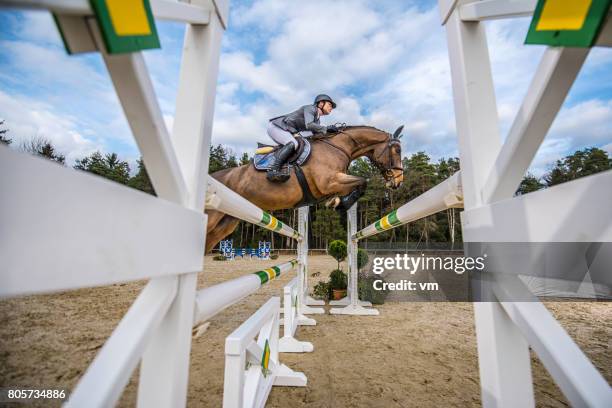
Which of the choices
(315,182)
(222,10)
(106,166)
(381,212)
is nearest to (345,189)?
(315,182)

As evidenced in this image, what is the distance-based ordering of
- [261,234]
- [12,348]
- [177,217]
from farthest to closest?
[261,234]
[12,348]
[177,217]

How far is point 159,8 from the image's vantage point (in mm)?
428

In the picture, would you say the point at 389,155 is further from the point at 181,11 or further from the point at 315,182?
the point at 181,11

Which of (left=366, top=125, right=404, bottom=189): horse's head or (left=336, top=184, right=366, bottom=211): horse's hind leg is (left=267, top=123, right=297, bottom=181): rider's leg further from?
(left=366, top=125, right=404, bottom=189): horse's head

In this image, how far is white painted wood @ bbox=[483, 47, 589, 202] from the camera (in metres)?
0.35

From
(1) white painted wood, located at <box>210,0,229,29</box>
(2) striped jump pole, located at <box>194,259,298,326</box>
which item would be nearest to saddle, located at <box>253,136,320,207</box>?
(2) striped jump pole, located at <box>194,259,298,326</box>

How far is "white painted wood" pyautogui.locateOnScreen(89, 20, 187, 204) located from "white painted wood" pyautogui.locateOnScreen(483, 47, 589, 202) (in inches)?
19.3

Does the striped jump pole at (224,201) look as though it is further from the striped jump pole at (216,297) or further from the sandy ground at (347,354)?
the sandy ground at (347,354)

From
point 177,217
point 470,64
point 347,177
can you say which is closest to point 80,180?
point 177,217

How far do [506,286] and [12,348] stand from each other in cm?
305

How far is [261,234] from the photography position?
71.2ft

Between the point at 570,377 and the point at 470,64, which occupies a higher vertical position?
the point at 470,64

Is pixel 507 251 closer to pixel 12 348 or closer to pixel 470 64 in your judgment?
pixel 470 64

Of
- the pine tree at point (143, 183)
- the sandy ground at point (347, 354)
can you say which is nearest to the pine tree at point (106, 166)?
the pine tree at point (143, 183)
